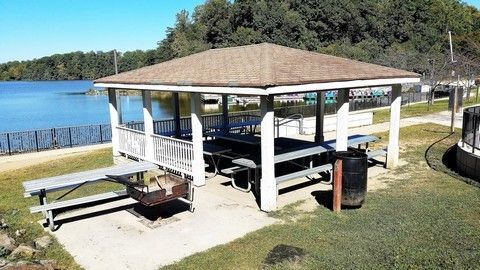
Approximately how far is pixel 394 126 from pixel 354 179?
12.9 ft

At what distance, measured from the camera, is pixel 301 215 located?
7.65m

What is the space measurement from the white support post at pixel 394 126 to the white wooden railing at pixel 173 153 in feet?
18.2

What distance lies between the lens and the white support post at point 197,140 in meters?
9.46

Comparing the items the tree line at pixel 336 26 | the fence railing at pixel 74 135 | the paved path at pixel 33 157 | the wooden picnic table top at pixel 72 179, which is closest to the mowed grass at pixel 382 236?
the wooden picnic table top at pixel 72 179

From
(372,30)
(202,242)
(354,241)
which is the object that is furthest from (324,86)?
(372,30)

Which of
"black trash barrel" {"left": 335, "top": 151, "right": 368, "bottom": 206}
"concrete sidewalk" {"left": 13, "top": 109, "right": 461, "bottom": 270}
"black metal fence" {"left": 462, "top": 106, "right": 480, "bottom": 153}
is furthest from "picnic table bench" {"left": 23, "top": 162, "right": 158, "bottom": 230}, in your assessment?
"black metal fence" {"left": 462, "top": 106, "right": 480, "bottom": 153}

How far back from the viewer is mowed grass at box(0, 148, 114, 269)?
20.6 ft

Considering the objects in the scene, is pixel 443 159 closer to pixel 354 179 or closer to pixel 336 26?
pixel 354 179

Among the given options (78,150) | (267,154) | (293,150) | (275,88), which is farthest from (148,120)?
(78,150)

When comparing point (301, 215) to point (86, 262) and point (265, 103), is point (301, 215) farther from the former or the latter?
point (86, 262)

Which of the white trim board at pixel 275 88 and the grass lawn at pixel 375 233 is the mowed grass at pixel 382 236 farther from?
the white trim board at pixel 275 88

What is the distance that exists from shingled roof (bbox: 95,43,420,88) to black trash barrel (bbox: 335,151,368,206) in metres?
1.82

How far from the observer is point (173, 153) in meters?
10.5

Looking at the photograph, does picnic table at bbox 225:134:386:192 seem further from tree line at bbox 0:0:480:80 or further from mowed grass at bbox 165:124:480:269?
tree line at bbox 0:0:480:80
